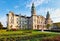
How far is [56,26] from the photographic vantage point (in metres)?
76.1

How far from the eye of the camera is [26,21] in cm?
9962

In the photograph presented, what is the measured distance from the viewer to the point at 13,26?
90375mm

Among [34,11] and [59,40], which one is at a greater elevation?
[34,11]

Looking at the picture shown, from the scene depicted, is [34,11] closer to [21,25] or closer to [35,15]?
[35,15]

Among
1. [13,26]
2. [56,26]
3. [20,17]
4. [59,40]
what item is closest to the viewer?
[59,40]

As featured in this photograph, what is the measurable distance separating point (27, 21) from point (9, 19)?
1493 cm

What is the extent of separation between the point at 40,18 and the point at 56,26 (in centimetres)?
2656

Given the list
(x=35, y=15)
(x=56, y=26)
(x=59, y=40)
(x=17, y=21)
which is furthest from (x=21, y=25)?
(x=59, y=40)

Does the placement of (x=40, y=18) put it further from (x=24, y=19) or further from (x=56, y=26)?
(x=56, y=26)

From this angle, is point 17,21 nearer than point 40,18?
Yes

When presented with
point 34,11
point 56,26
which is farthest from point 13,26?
point 56,26

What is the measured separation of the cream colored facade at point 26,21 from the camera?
9106 cm

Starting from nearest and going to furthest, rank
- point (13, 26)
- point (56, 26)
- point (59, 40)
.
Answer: point (59, 40), point (56, 26), point (13, 26)

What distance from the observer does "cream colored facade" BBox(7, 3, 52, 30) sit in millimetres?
91062
